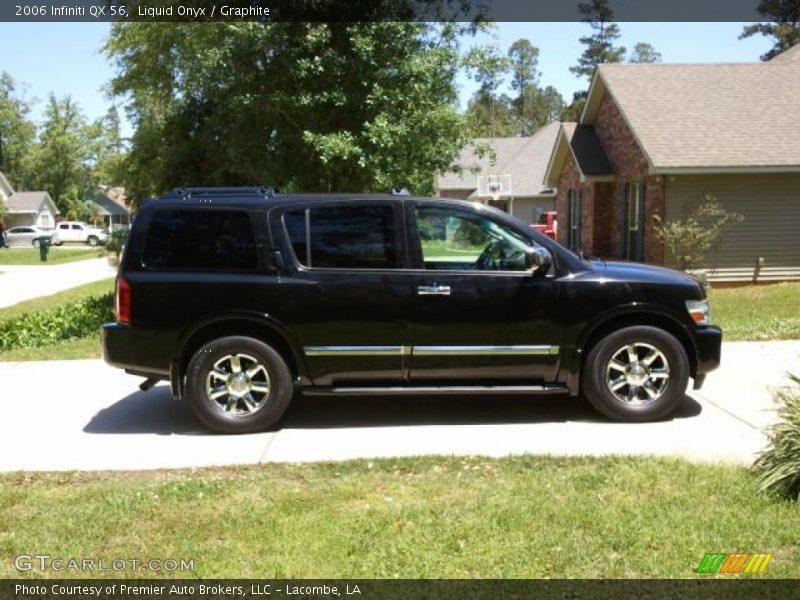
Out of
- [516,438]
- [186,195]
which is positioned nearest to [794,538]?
[516,438]

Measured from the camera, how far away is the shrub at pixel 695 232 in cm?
1667

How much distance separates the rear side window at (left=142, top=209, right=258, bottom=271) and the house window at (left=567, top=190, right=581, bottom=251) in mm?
18251

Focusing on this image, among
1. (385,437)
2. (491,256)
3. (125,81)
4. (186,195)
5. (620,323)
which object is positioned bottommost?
(385,437)

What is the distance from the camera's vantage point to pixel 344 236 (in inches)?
248

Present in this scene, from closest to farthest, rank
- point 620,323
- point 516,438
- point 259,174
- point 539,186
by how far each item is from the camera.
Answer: point 516,438 → point 620,323 → point 259,174 → point 539,186

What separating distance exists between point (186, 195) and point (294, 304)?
135cm

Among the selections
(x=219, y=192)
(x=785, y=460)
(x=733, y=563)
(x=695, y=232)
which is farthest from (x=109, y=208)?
(x=733, y=563)

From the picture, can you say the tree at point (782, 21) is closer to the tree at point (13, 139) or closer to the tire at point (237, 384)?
the tire at point (237, 384)

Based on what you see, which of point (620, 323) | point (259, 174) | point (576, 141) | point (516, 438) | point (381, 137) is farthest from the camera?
point (576, 141)

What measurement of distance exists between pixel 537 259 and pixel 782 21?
161 ft

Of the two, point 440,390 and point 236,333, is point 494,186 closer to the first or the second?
point 440,390

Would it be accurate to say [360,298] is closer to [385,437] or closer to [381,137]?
[385,437]

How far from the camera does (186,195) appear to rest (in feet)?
21.3

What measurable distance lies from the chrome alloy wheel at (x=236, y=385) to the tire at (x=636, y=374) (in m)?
2.56
